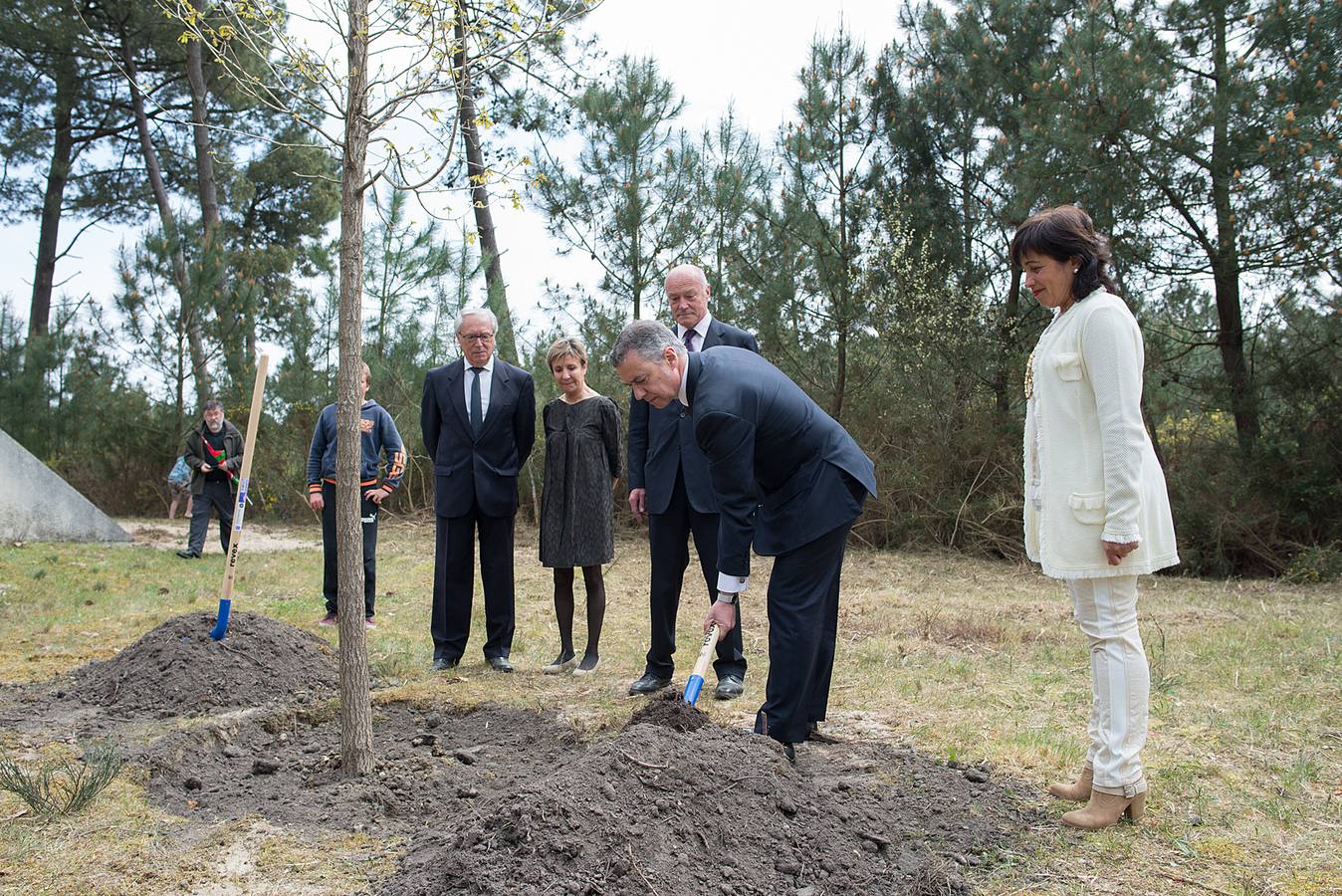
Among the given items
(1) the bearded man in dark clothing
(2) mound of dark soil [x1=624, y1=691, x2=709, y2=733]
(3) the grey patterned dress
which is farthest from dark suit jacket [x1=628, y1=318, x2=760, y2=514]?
(1) the bearded man in dark clothing

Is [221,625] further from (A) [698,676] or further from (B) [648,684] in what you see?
(A) [698,676]

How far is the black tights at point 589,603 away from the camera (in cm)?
530

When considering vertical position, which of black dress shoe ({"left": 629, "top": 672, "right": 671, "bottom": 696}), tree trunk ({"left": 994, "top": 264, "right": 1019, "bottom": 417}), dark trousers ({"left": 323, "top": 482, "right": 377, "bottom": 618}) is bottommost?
black dress shoe ({"left": 629, "top": 672, "right": 671, "bottom": 696})

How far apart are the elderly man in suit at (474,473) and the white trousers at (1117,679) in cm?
307

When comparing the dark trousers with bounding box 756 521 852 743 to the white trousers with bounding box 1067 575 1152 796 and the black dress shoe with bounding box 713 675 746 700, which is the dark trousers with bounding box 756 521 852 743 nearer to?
the white trousers with bounding box 1067 575 1152 796

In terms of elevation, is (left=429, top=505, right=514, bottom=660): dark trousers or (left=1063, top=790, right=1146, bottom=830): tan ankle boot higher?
(left=429, top=505, right=514, bottom=660): dark trousers

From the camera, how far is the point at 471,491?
5266 mm

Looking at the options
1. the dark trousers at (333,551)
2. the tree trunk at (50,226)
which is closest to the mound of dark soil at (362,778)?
the dark trousers at (333,551)

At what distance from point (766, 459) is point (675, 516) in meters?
1.30

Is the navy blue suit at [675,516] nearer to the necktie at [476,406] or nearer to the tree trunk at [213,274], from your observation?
the necktie at [476,406]

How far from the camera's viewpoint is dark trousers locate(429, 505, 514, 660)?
531 centimetres

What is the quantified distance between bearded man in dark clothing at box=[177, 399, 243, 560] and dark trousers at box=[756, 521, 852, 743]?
7.85 m

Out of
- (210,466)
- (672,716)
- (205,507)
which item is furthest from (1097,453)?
(205,507)

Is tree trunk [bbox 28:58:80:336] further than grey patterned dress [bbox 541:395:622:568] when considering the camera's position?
Yes
